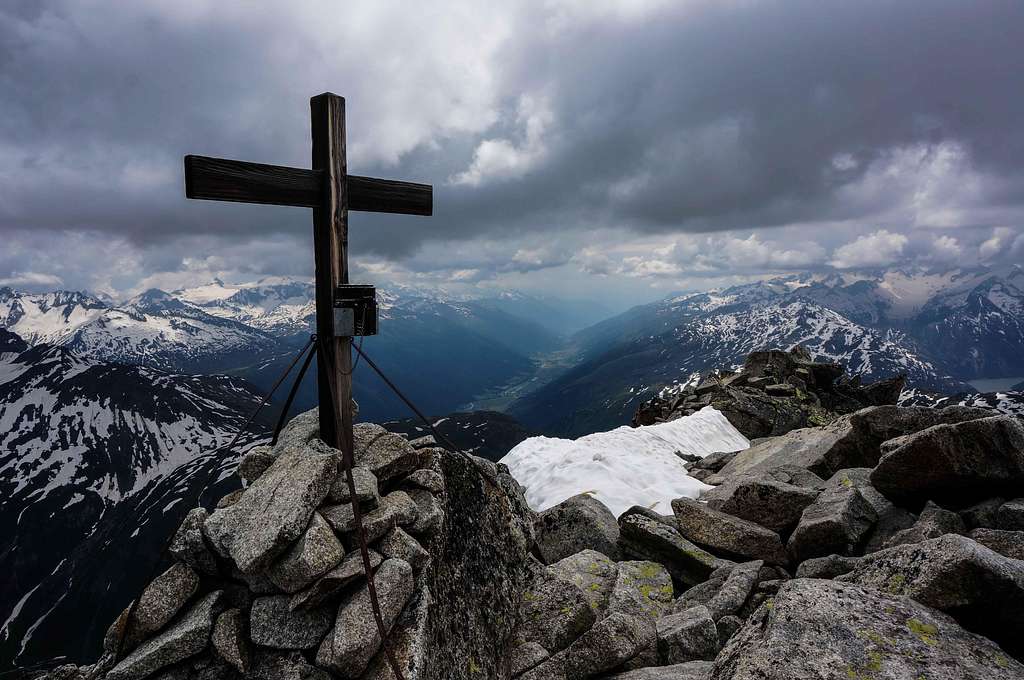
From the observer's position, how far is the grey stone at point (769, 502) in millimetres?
13195

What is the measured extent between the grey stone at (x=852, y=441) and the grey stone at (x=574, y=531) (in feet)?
29.6

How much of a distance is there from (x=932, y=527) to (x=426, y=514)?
1020 centimetres

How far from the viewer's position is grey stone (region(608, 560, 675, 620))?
9664 mm

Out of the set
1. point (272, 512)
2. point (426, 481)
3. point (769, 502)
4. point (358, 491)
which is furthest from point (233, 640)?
point (769, 502)

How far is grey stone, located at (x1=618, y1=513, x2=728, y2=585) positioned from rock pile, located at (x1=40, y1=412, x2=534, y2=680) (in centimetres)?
513

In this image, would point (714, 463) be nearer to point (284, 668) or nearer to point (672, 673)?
point (672, 673)

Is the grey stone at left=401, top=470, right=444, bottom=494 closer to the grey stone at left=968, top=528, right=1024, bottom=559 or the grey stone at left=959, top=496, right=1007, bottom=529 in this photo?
the grey stone at left=968, top=528, right=1024, bottom=559

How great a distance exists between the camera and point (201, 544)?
749 cm

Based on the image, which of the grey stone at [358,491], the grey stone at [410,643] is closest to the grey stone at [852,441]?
the grey stone at [410,643]

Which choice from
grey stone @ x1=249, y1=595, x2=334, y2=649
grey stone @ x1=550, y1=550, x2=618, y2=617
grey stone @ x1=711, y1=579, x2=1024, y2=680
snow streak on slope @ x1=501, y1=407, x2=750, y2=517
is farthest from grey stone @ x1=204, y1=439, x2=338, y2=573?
snow streak on slope @ x1=501, y1=407, x2=750, y2=517

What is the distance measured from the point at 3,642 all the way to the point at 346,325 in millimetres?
226263

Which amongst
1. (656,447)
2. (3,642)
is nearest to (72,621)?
(3,642)

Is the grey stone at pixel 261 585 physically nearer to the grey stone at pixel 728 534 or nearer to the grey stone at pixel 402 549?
the grey stone at pixel 402 549

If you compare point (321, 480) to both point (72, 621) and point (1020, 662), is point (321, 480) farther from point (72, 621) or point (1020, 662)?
point (72, 621)
